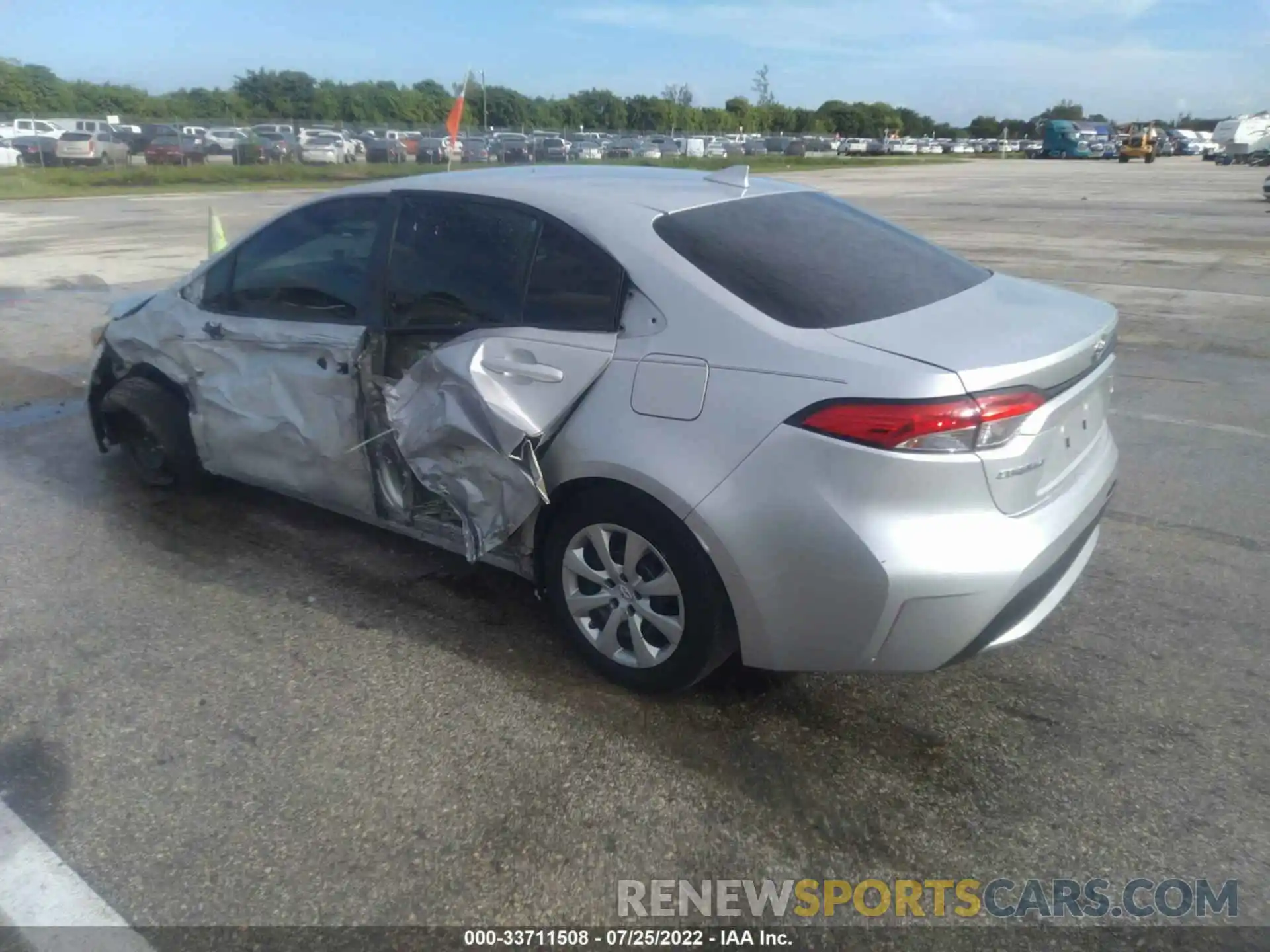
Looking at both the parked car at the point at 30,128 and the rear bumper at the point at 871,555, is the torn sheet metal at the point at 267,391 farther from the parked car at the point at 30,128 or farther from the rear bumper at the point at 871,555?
the parked car at the point at 30,128

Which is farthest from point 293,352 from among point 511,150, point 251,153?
point 511,150

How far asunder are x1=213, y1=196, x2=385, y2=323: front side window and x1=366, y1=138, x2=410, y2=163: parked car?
42636 millimetres

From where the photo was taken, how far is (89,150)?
39.4 metres

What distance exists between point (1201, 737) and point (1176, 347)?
6866 millimetres

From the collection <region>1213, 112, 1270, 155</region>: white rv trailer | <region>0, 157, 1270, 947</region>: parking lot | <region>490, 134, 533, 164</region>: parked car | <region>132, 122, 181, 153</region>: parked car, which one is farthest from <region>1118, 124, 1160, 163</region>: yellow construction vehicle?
<region>0, 157, 1270, 947</region>: parking lot

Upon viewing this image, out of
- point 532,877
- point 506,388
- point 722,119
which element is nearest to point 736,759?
point 532,877

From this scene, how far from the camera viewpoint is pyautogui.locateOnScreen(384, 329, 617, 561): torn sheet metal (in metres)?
3.48

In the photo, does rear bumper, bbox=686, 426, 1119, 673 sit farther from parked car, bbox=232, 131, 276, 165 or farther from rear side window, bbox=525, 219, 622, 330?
parked car, bbox=232, 131, 276, 165

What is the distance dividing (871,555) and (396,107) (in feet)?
293

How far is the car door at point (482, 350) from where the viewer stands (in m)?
3.50

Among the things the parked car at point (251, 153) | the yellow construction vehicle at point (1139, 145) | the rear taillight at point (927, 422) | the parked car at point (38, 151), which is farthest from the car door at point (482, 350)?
the yellow construction vehicle at point (1139, 145)

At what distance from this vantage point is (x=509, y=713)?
3.45 meters

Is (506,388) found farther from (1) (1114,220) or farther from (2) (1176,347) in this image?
(1) (1114,220)

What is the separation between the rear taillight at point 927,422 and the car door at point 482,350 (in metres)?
0.87
